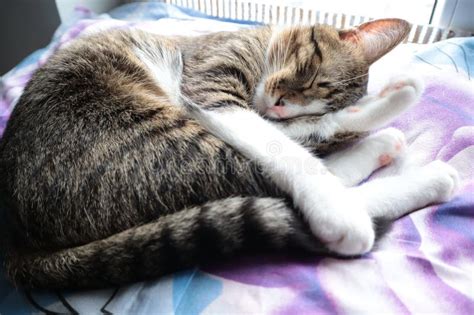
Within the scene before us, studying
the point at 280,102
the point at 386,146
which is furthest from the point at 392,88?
the point at 280,102

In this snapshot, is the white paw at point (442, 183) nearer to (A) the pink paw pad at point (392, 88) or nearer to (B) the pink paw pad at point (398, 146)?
(B) the pink paw pad at point (398, 146)

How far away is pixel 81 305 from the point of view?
70 cm

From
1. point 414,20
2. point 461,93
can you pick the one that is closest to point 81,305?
point 461,93

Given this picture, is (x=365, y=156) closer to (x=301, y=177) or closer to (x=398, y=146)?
(x=398, y=146)

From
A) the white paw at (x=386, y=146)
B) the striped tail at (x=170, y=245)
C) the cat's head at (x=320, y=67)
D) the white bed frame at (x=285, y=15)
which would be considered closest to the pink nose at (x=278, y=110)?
the cat's head at (x=320, y=67)

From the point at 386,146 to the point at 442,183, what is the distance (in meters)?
0.20

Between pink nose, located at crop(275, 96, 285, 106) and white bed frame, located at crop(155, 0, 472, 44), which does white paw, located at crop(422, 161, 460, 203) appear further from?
white bed frame, located at crop(155, 0, 472, 44)

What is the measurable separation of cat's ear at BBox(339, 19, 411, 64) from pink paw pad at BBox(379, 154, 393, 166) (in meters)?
0.31

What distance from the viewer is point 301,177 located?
806 millimetres

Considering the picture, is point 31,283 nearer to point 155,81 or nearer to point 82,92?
point 82,92

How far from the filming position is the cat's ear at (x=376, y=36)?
42.1 inches

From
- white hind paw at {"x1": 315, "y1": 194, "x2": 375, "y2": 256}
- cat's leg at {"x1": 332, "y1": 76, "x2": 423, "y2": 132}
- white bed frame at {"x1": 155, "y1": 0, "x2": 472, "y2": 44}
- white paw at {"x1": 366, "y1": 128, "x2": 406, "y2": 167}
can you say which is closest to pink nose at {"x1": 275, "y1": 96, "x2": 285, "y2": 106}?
cat's leg at {"x1": 332, "y1": 76, "x2": 423, "y2": 132}

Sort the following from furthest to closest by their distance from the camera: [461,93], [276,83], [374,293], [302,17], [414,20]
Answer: [302,17], [414,20], [461,93], [276,83], [374,293]

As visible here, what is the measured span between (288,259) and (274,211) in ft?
0.36
